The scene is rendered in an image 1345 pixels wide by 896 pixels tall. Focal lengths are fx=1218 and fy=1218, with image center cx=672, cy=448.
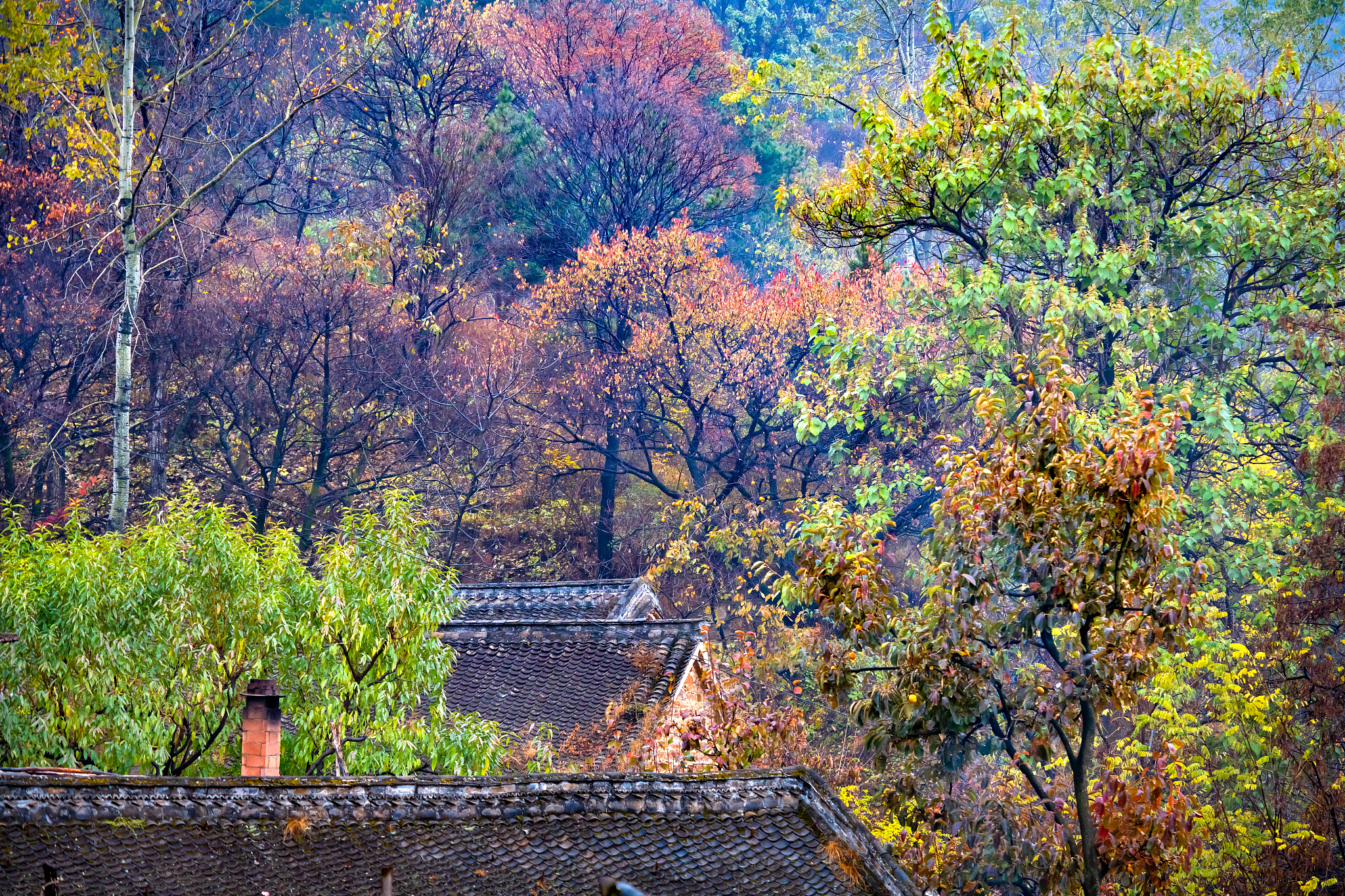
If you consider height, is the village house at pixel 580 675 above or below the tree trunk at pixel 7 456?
below

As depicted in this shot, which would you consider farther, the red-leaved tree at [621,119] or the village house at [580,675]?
the red-leaved tree at [621,119]

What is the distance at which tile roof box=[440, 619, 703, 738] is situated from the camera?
18.9 m

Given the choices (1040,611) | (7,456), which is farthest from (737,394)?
(1040,611)

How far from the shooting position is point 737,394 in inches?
1298

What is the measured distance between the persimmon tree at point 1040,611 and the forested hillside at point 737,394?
43 millimetres

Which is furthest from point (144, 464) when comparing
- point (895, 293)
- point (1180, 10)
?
point (1180, 10)

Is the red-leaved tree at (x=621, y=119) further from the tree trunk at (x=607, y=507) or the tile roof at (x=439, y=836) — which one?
the tile roof at (x=439, y=836)

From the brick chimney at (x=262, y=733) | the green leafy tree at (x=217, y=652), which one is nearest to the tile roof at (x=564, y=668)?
the green leafy tree at (x=217, y=652)

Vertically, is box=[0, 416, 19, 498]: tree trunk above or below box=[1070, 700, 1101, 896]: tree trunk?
above

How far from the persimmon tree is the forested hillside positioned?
4cm

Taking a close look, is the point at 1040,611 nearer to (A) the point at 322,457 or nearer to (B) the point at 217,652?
(B) the point at 217,652

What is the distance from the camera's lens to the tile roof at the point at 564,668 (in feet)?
62.1

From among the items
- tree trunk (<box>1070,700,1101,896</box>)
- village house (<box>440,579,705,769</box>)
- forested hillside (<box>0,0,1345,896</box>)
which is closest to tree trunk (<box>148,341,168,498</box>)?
forested hillside (<box>0,0,1345,896</box>)

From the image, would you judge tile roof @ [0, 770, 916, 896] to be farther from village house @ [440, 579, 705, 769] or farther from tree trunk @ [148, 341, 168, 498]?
tree trunk @ [148, 341, 168, 498]
